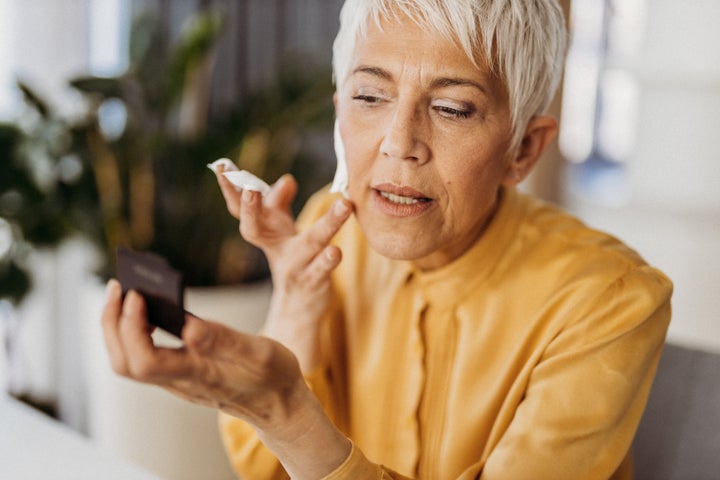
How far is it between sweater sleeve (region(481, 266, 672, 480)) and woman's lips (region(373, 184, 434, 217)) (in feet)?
0.91

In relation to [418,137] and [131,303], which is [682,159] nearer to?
[418,137]

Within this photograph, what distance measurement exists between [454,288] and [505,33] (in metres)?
0.42

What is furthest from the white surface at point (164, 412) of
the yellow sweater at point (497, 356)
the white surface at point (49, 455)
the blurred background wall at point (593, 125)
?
the white surface at point (49, 455)

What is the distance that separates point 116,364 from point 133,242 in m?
1.81

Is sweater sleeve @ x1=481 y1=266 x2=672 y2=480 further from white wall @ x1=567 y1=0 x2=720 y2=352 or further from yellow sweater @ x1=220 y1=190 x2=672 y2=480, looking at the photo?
white wall @ x1=567 y1=0 x2=720 y2=352

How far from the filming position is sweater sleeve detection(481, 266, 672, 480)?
115cm

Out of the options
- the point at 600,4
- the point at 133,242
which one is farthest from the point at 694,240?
the point at 133,242

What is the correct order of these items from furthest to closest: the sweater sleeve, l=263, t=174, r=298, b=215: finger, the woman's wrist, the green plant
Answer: the green plant
l=263, t=174, r=298, b=215: finger
the sweater sleeve
the woman's wrist

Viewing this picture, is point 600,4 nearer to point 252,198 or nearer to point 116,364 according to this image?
point 252,198

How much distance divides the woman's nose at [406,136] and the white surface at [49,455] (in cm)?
57

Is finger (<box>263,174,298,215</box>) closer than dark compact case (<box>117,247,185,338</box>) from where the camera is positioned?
No

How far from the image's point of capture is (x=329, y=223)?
4.28 feet

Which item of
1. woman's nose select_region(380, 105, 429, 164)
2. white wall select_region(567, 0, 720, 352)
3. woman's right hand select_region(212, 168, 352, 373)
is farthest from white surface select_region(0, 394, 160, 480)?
white wall select_region(567, 0, 720, 352)

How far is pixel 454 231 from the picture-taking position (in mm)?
1252
